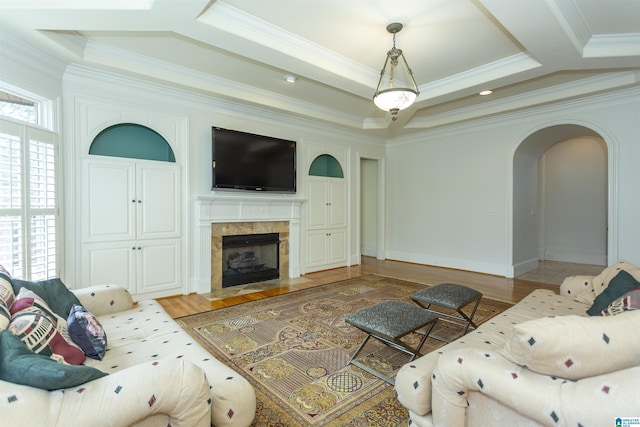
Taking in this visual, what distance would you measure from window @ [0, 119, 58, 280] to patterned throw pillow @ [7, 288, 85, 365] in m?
1.38

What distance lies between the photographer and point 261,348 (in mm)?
2645

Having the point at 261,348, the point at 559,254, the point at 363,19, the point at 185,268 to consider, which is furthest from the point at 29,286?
the point at 559,254

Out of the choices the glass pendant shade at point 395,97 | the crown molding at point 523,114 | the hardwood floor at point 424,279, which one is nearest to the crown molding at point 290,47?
the glass pendant shade at point 395,97

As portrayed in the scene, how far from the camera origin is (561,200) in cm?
704

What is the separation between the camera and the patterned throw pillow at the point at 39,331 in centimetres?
135

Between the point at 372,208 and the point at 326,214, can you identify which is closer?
the point at 326,214

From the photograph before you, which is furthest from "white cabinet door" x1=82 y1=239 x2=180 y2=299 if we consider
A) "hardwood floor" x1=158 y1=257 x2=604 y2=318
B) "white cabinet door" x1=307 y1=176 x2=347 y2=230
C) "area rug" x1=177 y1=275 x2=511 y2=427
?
"white cabinet door" x1=307 y1=176 x2=347 y2=230

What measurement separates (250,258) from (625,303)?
435 cm

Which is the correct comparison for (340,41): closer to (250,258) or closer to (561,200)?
(250,258)

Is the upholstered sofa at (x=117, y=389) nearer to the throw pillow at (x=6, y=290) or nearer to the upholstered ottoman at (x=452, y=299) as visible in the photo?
the throw pillow at (x=6, y=290)

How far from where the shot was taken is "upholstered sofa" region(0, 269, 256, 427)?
1026mm

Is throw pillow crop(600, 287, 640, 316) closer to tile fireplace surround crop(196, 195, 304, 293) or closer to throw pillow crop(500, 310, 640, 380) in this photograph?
throw pillow crop(500, 310, 640, 380)

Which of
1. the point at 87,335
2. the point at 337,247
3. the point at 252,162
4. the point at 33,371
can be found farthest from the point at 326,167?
the point at 33,371

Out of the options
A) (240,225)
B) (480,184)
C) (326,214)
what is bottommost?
(240,225)
